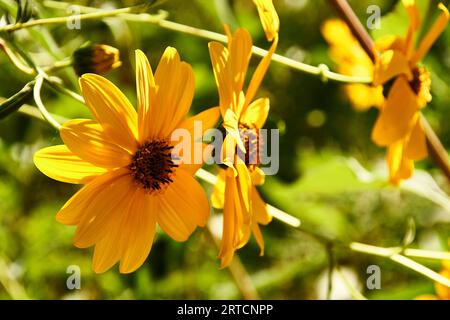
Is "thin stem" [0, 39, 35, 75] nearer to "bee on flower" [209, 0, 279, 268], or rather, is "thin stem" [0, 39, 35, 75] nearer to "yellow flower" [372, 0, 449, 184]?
"bee on flower" [209, 0, 279, 268]

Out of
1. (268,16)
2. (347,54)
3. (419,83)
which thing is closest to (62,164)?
(268,16)

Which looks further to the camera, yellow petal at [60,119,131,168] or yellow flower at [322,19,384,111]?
yellow flower at [322,19,384,111]

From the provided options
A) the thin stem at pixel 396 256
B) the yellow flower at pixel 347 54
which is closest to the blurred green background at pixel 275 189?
the yellow flower at pixel 347 54

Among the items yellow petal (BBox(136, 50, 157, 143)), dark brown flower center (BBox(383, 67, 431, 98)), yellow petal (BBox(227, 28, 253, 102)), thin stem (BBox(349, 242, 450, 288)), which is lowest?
thin stem (BBox(349, 242, 450, 288))

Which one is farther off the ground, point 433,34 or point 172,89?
point 433,34

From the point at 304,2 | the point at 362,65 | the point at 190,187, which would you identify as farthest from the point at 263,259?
the point at 190,187

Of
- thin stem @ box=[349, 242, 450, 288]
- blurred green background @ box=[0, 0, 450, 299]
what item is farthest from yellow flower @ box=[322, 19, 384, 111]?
thin stem @ box=[349, 242, 450, 288]

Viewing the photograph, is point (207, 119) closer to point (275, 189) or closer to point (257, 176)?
point (257, 176)

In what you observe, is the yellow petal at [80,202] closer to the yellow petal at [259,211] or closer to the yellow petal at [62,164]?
the yellow petal at [62,164]
